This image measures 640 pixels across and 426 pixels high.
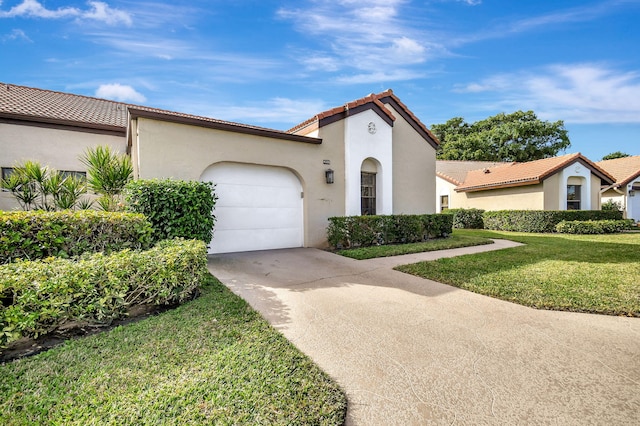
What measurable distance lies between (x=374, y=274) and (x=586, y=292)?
11.3 feet

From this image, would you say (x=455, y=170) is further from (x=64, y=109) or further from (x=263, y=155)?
(x=64, y=109)

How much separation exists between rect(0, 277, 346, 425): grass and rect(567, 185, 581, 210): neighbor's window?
68.4 feet

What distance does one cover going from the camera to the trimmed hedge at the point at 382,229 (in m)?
8.95

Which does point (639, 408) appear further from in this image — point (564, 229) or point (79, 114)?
point (564, 229)

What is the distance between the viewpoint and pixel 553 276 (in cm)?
562

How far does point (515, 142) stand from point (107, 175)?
3907cm

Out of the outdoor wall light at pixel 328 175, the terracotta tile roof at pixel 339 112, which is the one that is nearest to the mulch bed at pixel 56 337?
the outdoor wall light at pixel 328 175

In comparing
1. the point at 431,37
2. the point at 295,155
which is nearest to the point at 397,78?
the point at 431,37

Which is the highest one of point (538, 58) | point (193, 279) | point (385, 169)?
point (538, 58)

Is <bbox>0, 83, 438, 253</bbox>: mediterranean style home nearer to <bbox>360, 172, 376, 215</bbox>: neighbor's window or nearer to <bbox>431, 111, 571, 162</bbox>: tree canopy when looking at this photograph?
<bbox>360, 172, 376, 215</bbox>: neighbor's window

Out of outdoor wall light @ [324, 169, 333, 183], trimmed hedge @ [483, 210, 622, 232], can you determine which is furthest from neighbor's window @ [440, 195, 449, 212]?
outdoor wall light @ [324, 169, 333, 183]

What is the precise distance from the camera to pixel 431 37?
9000 millimetres

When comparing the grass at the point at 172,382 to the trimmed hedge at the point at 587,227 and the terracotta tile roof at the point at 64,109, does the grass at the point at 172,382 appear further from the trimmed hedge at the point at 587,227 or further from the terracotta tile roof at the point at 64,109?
the trimmed hedge at the point at 587,227

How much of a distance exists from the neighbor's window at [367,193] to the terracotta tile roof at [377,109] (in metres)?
2.35
